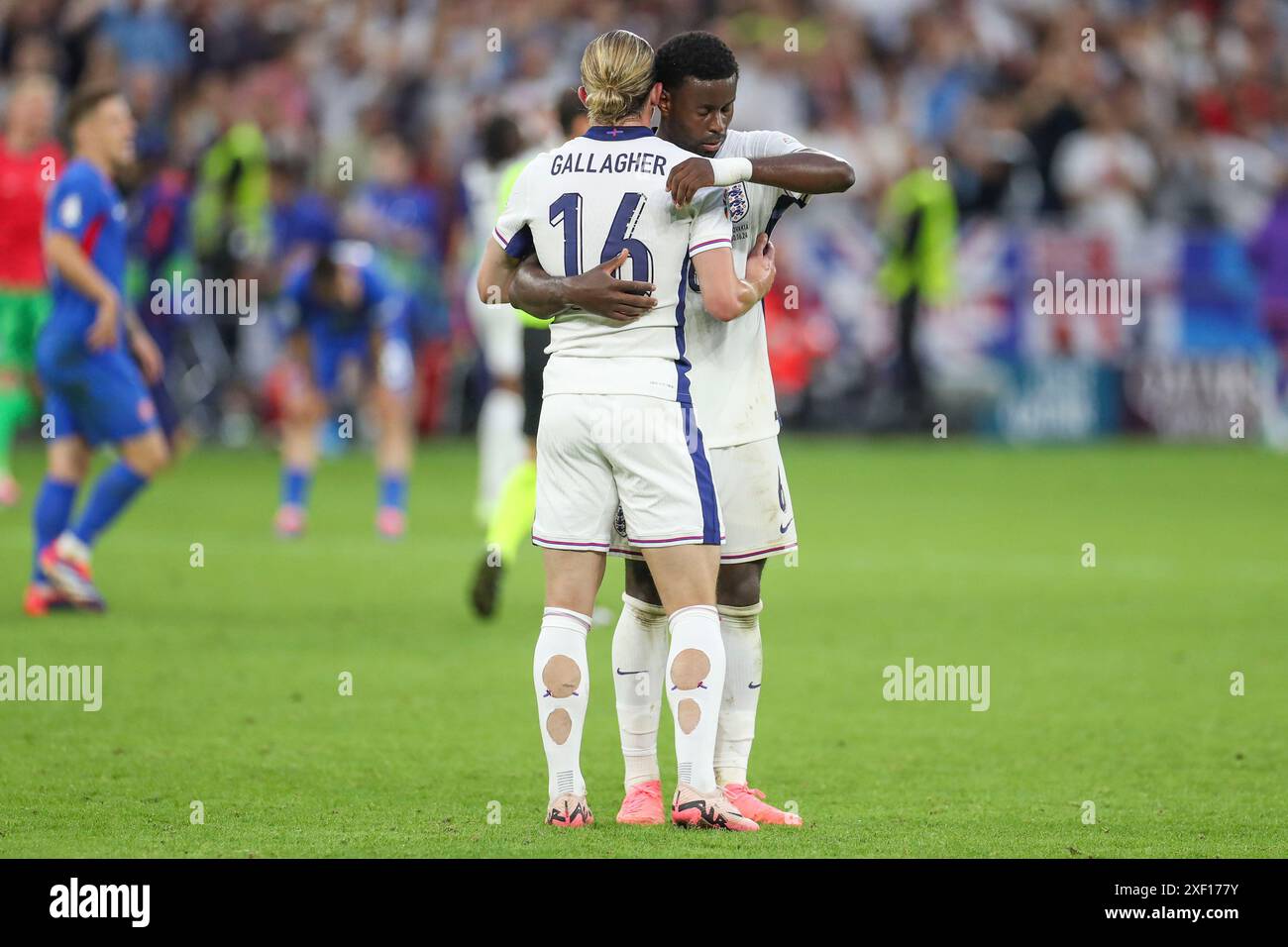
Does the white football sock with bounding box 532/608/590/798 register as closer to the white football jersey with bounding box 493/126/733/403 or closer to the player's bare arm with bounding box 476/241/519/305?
the white football jersey with bounding box 493/126/733/403

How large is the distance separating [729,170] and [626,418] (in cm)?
75

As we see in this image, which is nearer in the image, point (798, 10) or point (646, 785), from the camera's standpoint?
point (646, 785)

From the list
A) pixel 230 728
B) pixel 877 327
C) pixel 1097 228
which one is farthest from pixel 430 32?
pixel 230 728

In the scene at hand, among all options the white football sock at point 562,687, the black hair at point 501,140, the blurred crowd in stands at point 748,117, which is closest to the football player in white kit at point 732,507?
the white football sock at point 562,687

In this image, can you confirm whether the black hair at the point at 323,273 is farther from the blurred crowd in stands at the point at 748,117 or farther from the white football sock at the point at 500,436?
the blurred crowd in stands at the point at 748,117

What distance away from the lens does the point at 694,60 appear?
5.73 metres

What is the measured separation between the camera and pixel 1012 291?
2197cm

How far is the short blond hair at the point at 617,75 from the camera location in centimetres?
554

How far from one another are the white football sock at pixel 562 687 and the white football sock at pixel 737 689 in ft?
1.95

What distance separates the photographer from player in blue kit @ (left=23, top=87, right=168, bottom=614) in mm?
10180

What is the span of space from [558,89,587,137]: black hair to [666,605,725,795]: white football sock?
12.8 ft
